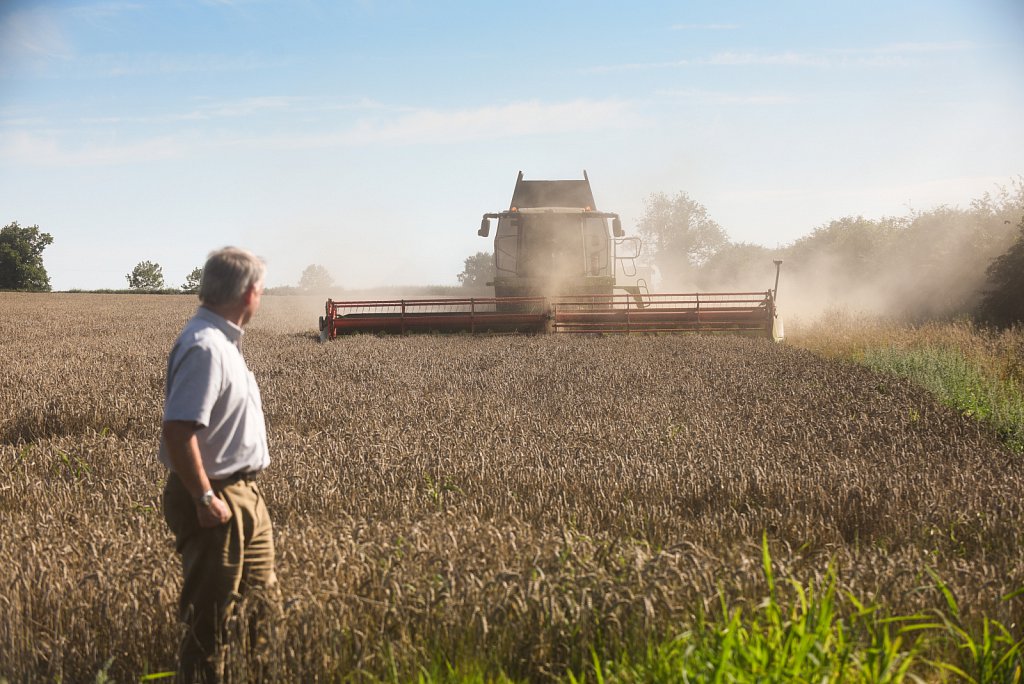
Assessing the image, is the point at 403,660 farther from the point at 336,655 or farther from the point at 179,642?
the point at 179,642

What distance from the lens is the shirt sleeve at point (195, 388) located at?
2703 mm

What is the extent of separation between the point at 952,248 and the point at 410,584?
3333 cm

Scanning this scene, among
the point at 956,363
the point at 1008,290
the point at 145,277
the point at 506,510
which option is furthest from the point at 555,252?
the point at 145,277

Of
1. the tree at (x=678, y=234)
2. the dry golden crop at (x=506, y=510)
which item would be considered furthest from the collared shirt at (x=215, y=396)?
the tree at (x=678, y=234)

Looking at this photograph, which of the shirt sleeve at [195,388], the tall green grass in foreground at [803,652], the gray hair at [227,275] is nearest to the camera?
the tall green grass in foreground at [803,652]

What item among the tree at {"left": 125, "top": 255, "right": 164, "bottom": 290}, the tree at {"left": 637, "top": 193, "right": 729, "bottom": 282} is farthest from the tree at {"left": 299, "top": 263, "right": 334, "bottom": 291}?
the tree at {"left": 637, "top": 193, "right": 729, "bottom": 282}

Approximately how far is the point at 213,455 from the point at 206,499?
160 millimetres

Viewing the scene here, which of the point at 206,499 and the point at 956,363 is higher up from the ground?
the point at 206,499

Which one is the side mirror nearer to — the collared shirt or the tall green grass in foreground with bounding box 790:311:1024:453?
the tall green grass in foreground with bounding box 790:311:1024:453

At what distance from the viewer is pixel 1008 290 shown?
74.3 ft

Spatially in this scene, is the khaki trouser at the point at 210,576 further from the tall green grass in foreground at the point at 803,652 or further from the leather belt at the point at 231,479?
the tall green grass in foreground at the point at 803,652

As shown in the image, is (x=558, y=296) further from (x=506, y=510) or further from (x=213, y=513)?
(x=213, y=513)

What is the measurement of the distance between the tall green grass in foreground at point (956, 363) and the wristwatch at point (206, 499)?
20.9ft

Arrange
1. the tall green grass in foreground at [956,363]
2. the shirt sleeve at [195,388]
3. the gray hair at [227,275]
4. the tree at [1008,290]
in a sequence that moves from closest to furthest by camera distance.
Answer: the shirt sleeve at [195,388]
the gray hair at [227,275]
the tall green grass in foreground at [956,363]
the tree at [1008,290]
